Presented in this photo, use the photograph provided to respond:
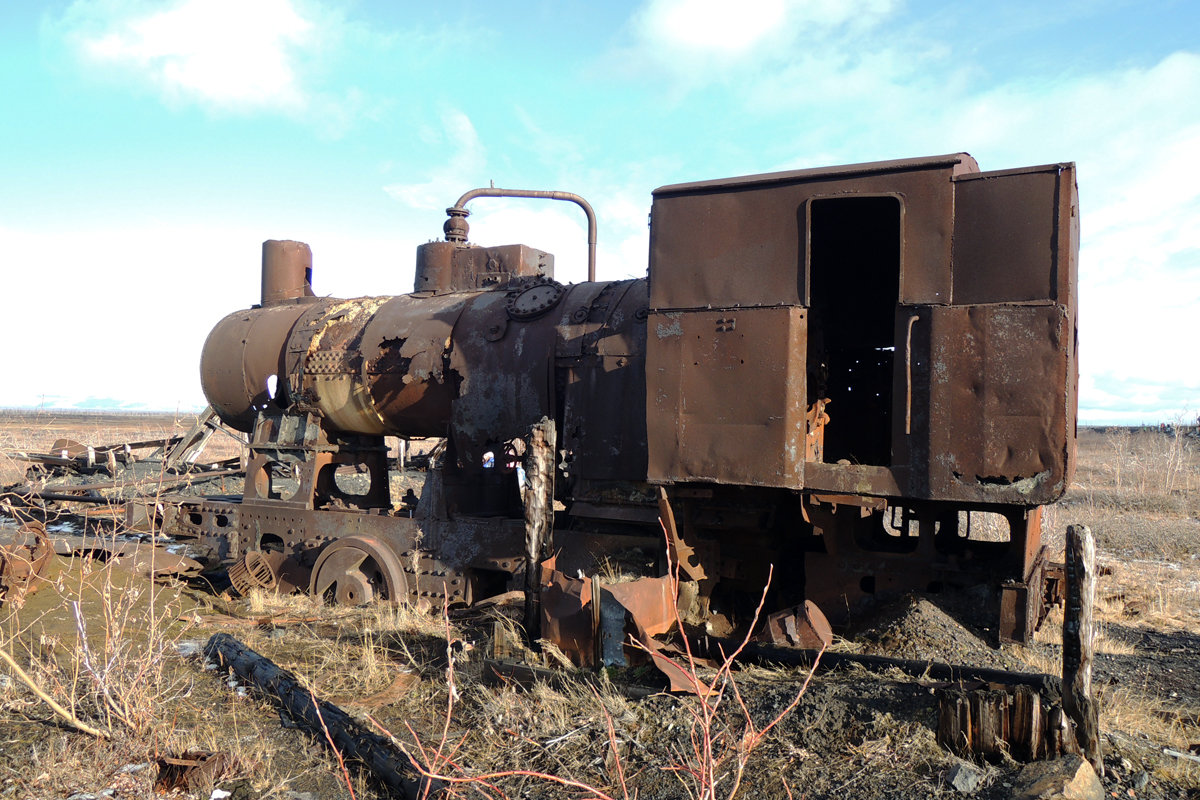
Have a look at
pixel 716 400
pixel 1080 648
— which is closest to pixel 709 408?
pixel 716 400

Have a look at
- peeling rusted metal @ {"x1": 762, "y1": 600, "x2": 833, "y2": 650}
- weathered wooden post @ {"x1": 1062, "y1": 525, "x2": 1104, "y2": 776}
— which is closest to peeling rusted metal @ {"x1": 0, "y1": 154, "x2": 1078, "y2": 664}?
peeling rusted metal @ {"x1": 762, "y1": 600, "x2": 833, "y2": 650}

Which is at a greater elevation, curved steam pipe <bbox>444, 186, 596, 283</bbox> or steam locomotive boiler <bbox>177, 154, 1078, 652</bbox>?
curved steam pipe <bbox>444, 186, 596, 283</bbox>

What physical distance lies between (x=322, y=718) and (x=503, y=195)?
28.1 feet

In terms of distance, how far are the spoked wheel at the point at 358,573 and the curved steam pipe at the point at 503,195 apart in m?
3.83

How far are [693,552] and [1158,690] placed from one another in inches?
126

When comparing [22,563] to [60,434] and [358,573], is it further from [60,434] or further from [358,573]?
[60,434]

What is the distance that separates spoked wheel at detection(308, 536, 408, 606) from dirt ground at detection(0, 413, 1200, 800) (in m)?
0.78

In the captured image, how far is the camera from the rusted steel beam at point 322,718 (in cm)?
408

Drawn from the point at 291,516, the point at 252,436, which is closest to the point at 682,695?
the point at 291,516

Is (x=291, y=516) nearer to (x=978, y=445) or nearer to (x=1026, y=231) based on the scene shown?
(x=978, y=445)

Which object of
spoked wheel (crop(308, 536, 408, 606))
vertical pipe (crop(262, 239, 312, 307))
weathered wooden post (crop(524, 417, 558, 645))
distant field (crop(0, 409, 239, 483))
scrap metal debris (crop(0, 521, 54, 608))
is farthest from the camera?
vertical pipe (crop(262, 239, 312, 307))

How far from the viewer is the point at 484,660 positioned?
550 centimetres

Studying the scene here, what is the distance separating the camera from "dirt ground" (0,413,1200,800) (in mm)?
3814

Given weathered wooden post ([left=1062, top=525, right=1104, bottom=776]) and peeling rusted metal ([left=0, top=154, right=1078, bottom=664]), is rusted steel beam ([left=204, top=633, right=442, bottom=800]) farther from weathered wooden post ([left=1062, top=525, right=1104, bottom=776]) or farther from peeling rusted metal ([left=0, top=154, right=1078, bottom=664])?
weathered wooden post ([left=1062, top=525, right=1104, bottom=776])
